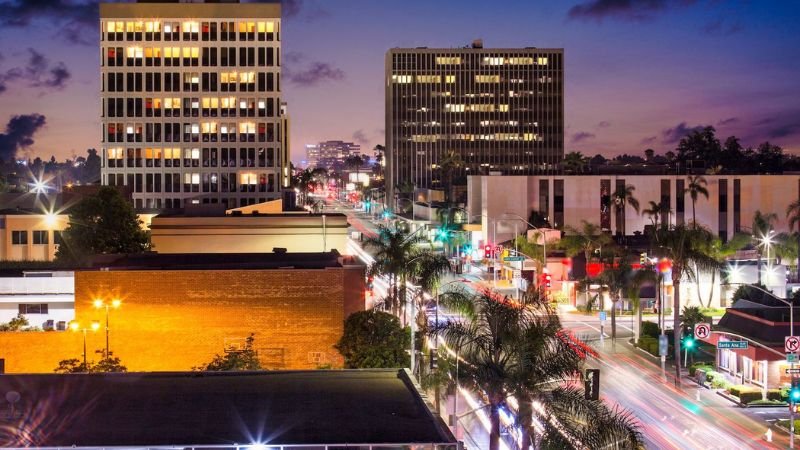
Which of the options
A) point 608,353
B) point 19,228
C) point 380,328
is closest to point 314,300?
point 380,328

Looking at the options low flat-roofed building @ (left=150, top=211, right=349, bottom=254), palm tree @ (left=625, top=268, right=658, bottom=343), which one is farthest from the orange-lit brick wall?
low flat-roofed building @ (left=150, top=211, right=349, bottom=254)

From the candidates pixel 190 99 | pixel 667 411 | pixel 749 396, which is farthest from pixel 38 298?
pixel 190 99

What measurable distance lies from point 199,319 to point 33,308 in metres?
9.22

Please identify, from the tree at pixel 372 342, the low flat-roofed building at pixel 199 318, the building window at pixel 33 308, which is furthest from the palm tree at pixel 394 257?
the building window at pixel 33 308

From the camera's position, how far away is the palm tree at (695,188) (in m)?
99.3

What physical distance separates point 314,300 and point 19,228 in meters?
51.8

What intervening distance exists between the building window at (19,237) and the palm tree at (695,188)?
70.3m

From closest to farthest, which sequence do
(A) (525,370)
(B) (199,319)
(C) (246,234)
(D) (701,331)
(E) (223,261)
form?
(A) (525,370), (B) (199,319), (D) (701,331), (E) (223,261), (C) (246,234)

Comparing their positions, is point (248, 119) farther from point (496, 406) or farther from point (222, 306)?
point (496, 406)

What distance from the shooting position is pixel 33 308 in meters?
46.0

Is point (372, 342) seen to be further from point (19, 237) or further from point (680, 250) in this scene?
point (19, 237)

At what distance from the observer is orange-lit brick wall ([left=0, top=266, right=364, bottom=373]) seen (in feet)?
141

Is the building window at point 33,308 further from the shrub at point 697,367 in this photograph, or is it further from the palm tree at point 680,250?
the shrub at point 697,367

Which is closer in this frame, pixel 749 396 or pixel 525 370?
pixel 525 370
